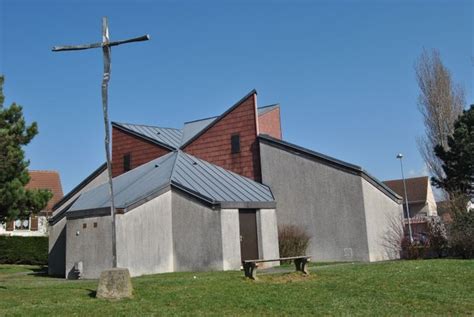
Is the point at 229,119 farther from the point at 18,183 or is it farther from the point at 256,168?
the point at 18,183

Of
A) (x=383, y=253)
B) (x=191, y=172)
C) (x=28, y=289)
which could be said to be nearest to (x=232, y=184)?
(x=191, y=172)

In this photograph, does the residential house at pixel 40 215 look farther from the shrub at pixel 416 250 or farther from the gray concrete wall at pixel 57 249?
the shrub at pixel 416 250

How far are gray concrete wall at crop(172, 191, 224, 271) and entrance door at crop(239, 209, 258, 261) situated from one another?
141 cm

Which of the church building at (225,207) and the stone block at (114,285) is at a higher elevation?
the church building at (225,207)

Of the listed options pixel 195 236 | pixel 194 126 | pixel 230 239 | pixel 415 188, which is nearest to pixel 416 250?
pixel 230 239

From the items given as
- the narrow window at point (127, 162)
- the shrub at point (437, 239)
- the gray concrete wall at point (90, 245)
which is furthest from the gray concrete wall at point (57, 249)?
the shrub at point (437, 239)

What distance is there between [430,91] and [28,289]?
112 ft

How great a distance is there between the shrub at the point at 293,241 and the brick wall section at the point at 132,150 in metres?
8.36

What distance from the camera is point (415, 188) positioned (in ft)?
212

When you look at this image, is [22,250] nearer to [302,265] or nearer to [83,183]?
[83,183]

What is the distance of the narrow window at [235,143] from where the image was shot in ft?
86.7

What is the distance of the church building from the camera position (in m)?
20.3

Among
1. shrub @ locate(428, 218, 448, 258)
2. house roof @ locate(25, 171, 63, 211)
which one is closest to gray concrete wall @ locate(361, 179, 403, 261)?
shrub @ locate(428, 218, 448, 258)

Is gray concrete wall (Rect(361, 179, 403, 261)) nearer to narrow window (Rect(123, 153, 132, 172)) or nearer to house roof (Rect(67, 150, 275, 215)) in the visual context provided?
house roof (Rect(67, 150, 275, 215))
